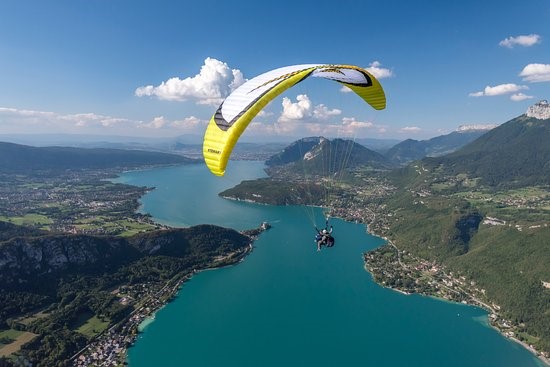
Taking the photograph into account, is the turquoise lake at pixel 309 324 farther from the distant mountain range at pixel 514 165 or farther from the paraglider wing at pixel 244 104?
the distant mountain range at pixel 514 165

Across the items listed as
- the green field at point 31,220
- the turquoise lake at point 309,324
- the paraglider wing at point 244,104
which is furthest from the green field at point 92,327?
the green field at point 31,220

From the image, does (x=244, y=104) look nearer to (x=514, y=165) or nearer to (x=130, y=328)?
(x=130, y=328)

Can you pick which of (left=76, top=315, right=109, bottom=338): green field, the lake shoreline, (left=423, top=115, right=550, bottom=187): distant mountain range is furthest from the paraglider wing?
(left=423, top=115, right=550, bottom=187): distant mountain range

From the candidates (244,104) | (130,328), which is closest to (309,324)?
(130,328)

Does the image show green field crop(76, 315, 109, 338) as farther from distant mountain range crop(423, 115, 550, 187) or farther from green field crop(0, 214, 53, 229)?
distant mountain range crop(423, 115, 550, 187)

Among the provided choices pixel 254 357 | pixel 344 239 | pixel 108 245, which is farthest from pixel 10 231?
pixel 344 239

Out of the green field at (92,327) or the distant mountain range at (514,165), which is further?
the distant mountain range at (514,165)
